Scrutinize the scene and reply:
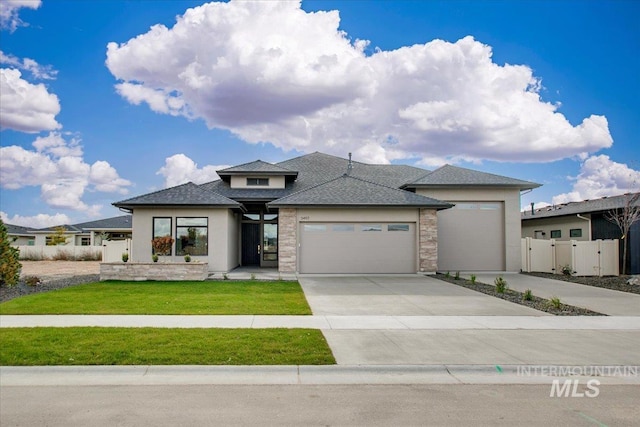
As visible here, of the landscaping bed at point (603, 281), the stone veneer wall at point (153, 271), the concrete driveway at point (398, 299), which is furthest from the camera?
the stone veneer wall at point (153, 271)

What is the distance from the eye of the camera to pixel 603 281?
19266 mm

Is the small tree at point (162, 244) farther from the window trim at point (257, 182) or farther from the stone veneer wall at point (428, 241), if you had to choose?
the stone veneer wall at point (428, 241)

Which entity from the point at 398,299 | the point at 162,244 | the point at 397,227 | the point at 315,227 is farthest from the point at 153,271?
the point at 397,227

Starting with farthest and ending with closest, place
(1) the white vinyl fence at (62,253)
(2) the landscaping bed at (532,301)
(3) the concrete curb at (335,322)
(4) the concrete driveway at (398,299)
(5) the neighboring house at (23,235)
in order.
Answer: (5) the neighboring house at (23,235)
(1) the white vinyl fence at (62,253)
(2) the landscaping bed at (532,301)
(4) the concrete driveway at (398,299)
(3) the concrete curb at (335,322)

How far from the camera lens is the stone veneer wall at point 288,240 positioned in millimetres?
20625

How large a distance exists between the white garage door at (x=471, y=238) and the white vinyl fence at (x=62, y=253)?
2493 centimetres

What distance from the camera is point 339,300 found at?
43.5 feet

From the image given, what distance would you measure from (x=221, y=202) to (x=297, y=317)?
11471mm

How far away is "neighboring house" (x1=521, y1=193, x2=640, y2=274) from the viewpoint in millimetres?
21156

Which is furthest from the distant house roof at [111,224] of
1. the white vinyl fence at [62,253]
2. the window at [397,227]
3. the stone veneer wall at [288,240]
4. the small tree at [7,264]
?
the window at [397,227]

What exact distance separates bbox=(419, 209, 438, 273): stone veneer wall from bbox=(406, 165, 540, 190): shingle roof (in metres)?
2.31

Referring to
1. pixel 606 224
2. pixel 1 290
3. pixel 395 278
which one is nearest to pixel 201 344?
pixel 1 290

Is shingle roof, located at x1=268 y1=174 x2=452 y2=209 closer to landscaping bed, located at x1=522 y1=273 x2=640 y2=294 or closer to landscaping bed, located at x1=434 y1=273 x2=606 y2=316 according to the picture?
landscaping bed, located at x1=434 y1=273 x2=606 y2=316

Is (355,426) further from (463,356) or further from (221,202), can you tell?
(221,202)
